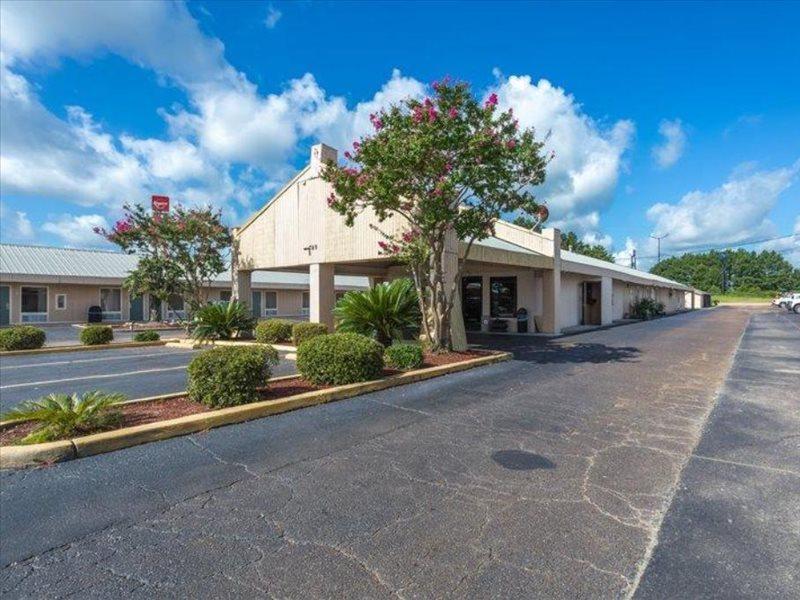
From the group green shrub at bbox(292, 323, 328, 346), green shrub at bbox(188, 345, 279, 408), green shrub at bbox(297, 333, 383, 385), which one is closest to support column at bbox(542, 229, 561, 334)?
green shrub at bbox(292, 323, 328, 346)

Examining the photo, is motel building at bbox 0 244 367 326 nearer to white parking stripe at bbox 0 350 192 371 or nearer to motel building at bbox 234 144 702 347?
motel building at bbox 234 144 702 347

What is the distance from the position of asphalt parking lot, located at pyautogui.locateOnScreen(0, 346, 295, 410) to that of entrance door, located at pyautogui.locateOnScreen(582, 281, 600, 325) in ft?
63.1

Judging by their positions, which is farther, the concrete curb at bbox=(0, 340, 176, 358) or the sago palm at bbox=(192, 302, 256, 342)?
the sago palm at bbox=(192, 302, 256, 342)

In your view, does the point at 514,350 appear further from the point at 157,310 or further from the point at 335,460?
the point at 157,310

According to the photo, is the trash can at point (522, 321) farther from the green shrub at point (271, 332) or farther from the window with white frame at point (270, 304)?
the window with white frame at point (270, 304)

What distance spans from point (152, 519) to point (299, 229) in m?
13.8

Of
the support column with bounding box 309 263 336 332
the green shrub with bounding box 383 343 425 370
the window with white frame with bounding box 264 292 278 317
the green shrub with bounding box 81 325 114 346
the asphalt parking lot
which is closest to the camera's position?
the asphalt parking lot

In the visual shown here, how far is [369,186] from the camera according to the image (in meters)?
10.8

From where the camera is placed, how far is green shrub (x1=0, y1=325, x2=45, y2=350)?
14.1 meters

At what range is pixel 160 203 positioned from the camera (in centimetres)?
2492

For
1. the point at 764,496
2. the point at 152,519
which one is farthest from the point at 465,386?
the point at 152,519

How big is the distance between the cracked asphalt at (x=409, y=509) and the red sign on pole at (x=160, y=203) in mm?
21145

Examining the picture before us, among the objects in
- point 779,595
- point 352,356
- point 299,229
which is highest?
point 299,229

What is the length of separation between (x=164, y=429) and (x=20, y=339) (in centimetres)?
1265
